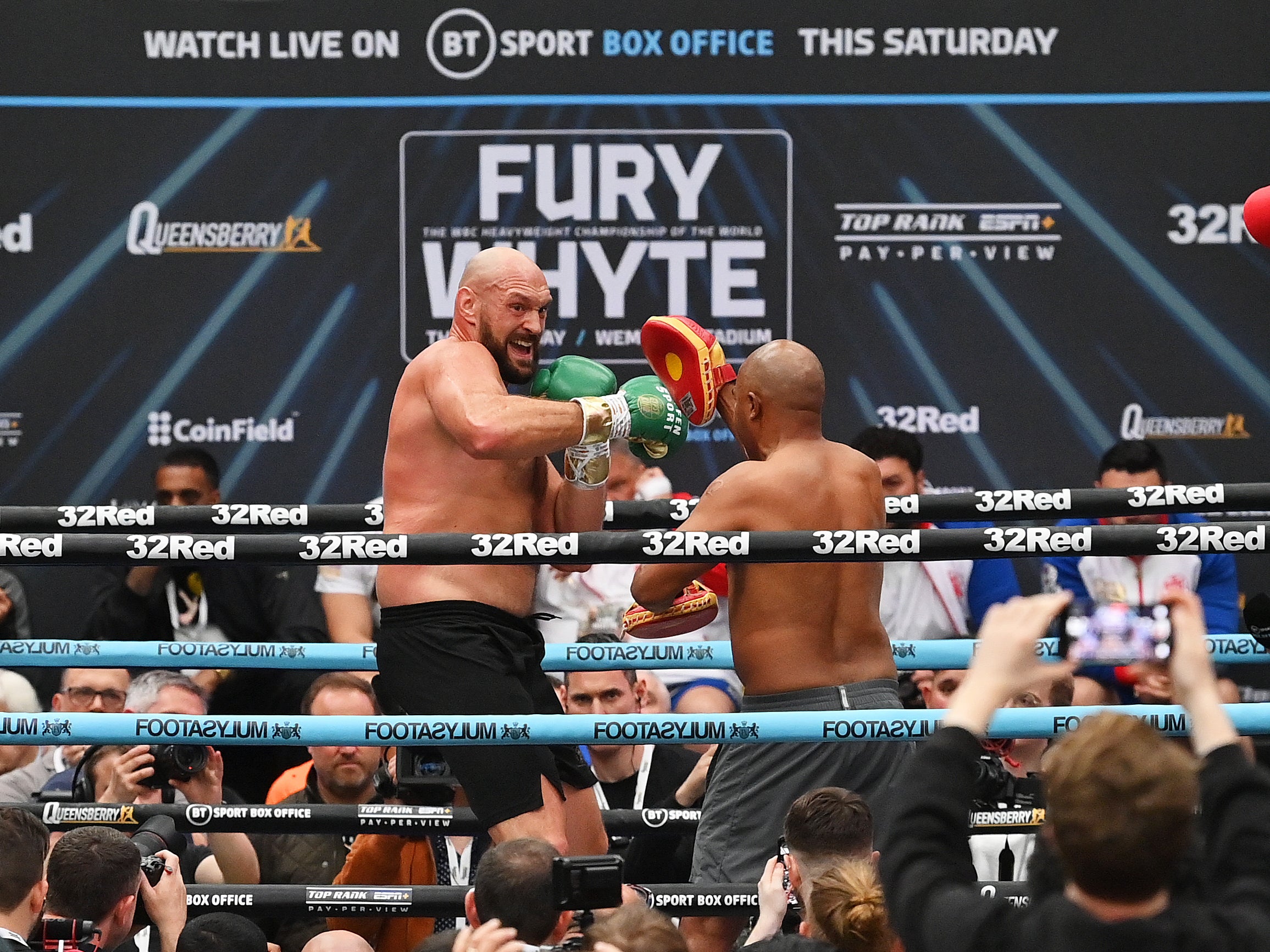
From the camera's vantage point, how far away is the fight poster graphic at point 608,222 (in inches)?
249

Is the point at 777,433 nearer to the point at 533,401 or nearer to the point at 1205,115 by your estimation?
the point at 533,401

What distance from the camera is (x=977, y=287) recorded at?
639cm

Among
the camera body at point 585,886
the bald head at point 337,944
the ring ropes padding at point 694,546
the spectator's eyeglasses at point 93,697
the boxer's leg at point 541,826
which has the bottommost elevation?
the bald head at point 337,944

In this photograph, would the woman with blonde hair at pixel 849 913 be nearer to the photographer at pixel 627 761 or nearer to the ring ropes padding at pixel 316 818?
the ring ropes padding at pixel 316 818

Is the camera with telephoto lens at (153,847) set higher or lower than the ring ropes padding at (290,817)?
lower

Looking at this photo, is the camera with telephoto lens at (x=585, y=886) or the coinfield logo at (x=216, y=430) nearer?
the camera with telephoto lens at (x=585, y=886)

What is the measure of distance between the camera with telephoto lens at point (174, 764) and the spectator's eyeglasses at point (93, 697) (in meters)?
1.58

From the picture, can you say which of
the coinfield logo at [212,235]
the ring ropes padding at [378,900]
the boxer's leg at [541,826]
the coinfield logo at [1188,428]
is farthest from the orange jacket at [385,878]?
the coinfield logo at [1188,428]

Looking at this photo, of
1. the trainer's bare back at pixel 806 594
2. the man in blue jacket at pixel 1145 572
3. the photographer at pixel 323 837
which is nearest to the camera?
the trainer's bare back at pixel 806 594

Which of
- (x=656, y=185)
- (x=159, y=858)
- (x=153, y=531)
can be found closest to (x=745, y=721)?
(x=159, y=858)

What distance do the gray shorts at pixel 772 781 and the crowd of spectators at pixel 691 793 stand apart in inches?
7.2

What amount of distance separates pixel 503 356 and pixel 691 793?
50.9 inches

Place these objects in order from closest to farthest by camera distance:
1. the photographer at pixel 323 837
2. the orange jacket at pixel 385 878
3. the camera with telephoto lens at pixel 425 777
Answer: the camera with telephoto lens at pixel 425 777 < the orange jacket at pixel 385 878 < the photographer at pixel 323 837

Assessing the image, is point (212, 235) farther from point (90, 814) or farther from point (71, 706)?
point (90, 814)
